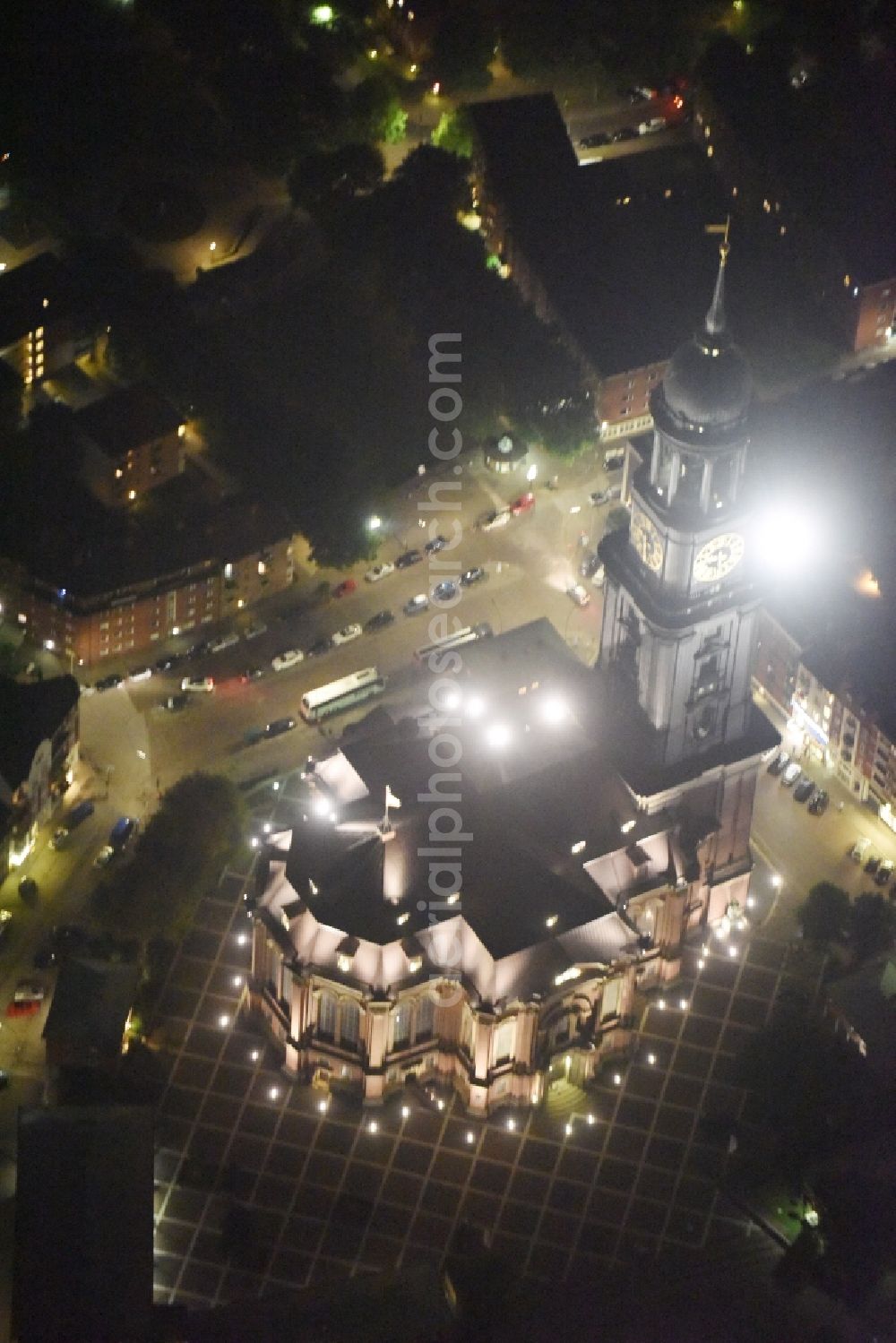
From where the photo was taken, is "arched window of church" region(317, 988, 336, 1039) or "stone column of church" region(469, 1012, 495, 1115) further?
"arched window of church" region(317, 988, 336, 1039)

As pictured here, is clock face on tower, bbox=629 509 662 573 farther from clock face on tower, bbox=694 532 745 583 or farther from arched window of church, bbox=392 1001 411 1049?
arched window of church, bbox=392 1001 411 1049

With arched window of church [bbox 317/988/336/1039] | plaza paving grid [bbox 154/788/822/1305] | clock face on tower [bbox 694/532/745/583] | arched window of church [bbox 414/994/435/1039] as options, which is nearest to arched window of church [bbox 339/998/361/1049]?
arched window of church [bbox 317/988/336/1039]

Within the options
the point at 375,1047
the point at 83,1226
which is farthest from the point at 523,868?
the point at 83,1226

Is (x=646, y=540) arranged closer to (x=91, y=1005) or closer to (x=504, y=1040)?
(x=504, y=1040)

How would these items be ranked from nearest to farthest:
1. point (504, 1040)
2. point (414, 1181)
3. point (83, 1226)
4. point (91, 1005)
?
point (83, 1226) → point (414, 1181) → point (504, 1040) → point (91, 1005)

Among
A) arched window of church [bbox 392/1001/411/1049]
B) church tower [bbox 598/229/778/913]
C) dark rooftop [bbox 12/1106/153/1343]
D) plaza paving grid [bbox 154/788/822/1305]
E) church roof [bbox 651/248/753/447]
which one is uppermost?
church roof [bbox 651/248/753/447]
